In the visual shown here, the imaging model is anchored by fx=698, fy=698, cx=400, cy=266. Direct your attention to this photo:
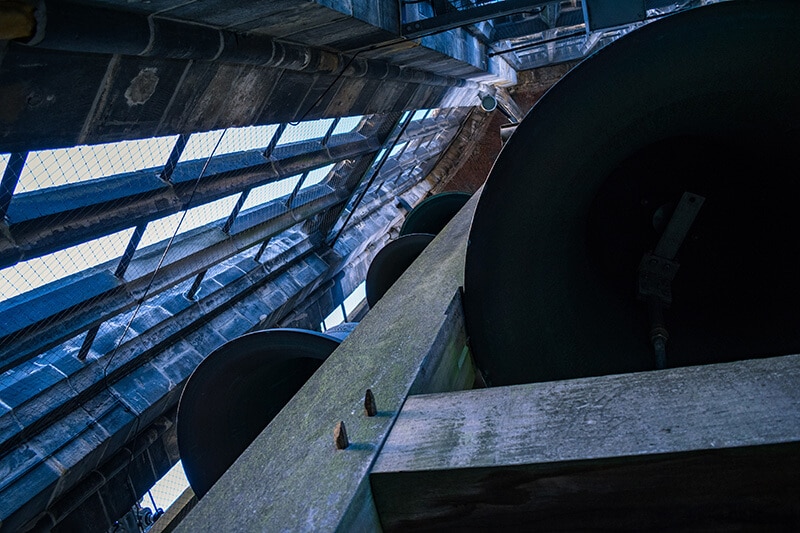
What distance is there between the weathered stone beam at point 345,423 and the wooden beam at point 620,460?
84 mm

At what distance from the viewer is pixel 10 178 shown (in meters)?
3.61

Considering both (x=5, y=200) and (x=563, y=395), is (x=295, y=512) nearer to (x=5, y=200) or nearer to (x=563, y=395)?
(x=563, y=395)

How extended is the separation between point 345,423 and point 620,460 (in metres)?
0.61

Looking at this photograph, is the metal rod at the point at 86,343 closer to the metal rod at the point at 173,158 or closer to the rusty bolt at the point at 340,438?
the metal rod at the point at 173,158

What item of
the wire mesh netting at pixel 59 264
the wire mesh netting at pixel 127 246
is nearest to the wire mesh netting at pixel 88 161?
the wire mesh netting at pixel 127 246

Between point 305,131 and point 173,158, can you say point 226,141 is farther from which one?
point 305,131

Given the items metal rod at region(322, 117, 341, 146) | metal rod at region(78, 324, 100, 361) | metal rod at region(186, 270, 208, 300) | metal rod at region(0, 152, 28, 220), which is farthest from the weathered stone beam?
metal rod at region(322, 117, 341, 146)

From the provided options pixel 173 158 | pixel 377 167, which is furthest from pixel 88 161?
pixel 377 167

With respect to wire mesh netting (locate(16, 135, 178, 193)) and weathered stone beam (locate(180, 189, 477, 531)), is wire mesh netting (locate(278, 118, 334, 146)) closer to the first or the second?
wire mesh netting (locate(16, 135, 178, 193))

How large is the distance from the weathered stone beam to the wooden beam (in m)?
0.08

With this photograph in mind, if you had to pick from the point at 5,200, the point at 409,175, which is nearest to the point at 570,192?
the point at 5,200

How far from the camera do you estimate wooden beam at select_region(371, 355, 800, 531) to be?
3.59 ft

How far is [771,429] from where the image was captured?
1.09m

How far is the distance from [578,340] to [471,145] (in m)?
15.9
